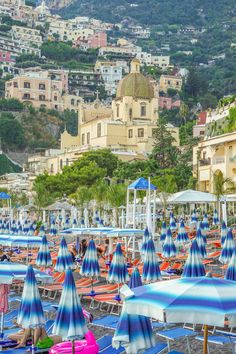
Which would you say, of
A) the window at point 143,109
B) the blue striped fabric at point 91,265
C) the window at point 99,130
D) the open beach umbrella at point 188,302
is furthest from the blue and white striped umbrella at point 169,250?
the window at point 143,109

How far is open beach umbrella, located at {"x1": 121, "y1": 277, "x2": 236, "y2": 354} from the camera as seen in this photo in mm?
6414

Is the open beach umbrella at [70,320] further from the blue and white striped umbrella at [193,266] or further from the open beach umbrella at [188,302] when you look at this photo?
the blue and white striped umbrella at [193,266]

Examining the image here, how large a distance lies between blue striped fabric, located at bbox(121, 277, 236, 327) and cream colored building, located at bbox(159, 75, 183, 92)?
139743mm

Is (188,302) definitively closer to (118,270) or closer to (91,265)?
(118,270)

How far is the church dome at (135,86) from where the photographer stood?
78250 mm

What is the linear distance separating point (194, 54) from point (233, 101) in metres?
147

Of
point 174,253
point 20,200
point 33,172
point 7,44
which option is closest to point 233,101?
→ point 20,200

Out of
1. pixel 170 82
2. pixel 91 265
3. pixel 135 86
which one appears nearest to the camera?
pixel 91 265

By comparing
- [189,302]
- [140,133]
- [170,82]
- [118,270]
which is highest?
[170,82]

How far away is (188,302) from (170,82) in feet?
476

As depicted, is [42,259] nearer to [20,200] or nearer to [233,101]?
[233,101]

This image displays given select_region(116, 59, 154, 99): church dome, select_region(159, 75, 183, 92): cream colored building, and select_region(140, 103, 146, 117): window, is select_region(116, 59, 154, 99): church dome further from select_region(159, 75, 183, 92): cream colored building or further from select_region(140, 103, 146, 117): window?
select_region(159, 75, 183, 92): cream colored building

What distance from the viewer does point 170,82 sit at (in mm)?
149250

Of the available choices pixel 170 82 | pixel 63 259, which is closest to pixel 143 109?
pixel 63 259
